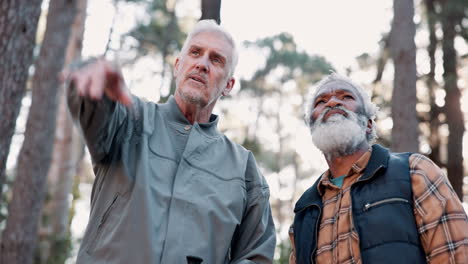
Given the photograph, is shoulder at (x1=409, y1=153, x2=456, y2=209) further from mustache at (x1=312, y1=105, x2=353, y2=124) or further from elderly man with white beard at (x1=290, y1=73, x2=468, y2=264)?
mustache at (x1=312, y1=105, x2=353, y2=124)

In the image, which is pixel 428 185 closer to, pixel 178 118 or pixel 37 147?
pixel 178 118

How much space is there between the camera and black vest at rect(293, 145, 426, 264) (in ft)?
8.21

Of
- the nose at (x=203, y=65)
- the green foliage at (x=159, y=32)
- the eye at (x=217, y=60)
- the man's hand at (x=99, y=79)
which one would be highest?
the green foliage at (x=159, y=32)

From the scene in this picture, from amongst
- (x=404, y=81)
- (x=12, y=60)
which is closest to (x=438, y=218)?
(x=12, y=60)

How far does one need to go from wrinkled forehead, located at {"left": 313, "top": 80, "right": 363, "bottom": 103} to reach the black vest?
0.43 m

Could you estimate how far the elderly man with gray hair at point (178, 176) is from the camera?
2.28 m

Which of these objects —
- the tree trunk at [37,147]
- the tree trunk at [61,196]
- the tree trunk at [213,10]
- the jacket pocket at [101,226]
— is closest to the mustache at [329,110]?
the tree trunk at [213,10]

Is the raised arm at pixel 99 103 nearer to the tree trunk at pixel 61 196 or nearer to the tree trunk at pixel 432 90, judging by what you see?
the tree trunk at pixel 61 196

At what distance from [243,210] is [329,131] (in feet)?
2.50

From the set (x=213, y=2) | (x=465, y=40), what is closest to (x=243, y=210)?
(x=213, y=2)

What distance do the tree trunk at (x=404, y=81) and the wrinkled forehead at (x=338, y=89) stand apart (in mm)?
3491

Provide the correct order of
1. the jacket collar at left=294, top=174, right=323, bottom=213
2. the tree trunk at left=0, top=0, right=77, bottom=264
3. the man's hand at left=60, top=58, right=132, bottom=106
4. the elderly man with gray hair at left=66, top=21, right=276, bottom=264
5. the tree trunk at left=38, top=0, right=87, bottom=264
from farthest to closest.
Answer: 1. the tree trunk at left=38, top=0, right=87, bottom=264
2. the tree trunk at left=0, top=0, right=77, bottom=264
3. the jacket collar at left=294, top=174, right=323, bottom=213
4. the elderly man with gray hair at left=66, top=21, right=276, bottom=264
5. the man's hand at left=60, top=58, right=132, bottom=106

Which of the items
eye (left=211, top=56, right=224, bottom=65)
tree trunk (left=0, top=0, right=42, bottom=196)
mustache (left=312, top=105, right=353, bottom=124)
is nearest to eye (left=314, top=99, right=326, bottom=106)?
mustache (left=312, top=105, right=353, bottom=124)

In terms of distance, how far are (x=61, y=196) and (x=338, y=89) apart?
1120 centimetres
